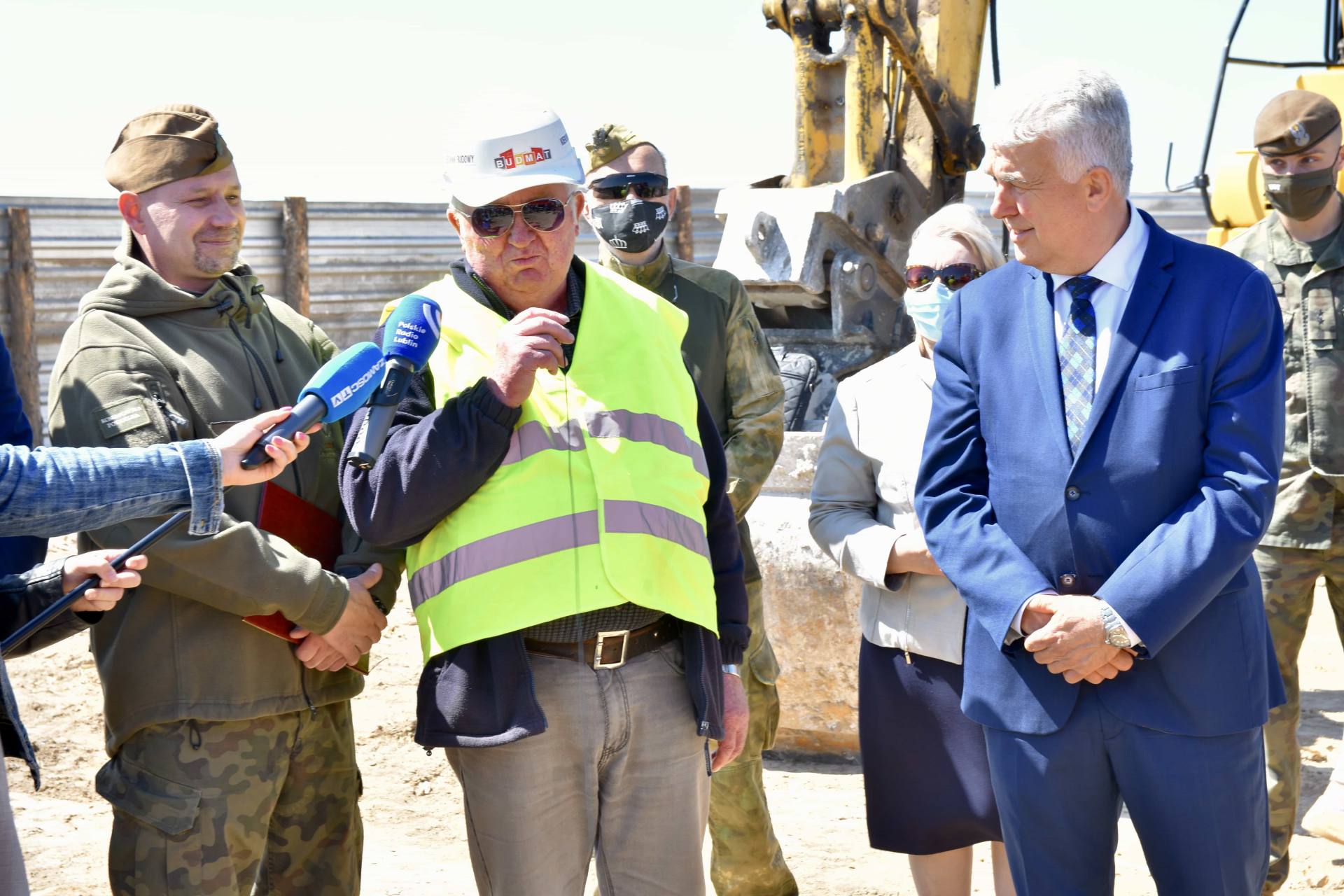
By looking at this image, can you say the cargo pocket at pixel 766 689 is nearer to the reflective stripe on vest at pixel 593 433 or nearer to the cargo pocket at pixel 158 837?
the reflective stripe on vest at pixel 593 433

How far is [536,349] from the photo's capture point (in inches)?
102

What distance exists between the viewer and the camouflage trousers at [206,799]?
297 cm

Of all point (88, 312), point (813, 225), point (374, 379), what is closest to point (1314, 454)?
point (813, 225)

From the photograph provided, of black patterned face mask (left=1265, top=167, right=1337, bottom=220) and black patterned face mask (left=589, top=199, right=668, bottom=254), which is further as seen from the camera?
black patterned face mask (left=1265, top=167, right=1337, bottom=220)

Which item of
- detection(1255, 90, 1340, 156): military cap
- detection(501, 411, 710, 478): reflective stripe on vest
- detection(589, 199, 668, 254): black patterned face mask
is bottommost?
detection(501, 411, 710, 478): reflective stripe on vest

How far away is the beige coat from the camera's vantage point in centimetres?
346

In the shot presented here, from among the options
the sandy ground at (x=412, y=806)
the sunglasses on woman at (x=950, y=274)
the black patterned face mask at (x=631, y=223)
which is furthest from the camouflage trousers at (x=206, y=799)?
the sunglasses on woman at (x=950, y=274)

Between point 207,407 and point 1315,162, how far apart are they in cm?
354

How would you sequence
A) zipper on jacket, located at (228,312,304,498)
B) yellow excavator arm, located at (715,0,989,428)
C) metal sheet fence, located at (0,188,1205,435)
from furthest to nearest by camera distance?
metal sheet fence, located at (0,188,1205,435)
yellow excavator arm, located at (715,0,989,428)
zipper on jacket, located at (228,312,304,498)

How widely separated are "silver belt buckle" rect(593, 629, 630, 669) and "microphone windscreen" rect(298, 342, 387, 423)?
0.65m

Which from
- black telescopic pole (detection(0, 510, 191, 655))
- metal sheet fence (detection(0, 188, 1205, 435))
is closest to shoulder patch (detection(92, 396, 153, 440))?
black telescopic pole (detection(0, 510, 191, 655))

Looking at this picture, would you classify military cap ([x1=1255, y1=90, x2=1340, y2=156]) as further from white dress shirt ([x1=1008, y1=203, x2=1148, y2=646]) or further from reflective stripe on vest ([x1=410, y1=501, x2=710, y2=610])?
reflective stripe on vest ([x1=410, y1=501, x2=710, y2=610])

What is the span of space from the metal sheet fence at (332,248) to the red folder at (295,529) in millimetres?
9917

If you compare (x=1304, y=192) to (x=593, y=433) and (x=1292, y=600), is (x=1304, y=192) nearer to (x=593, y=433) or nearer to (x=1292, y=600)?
(x=1292, y=600)
